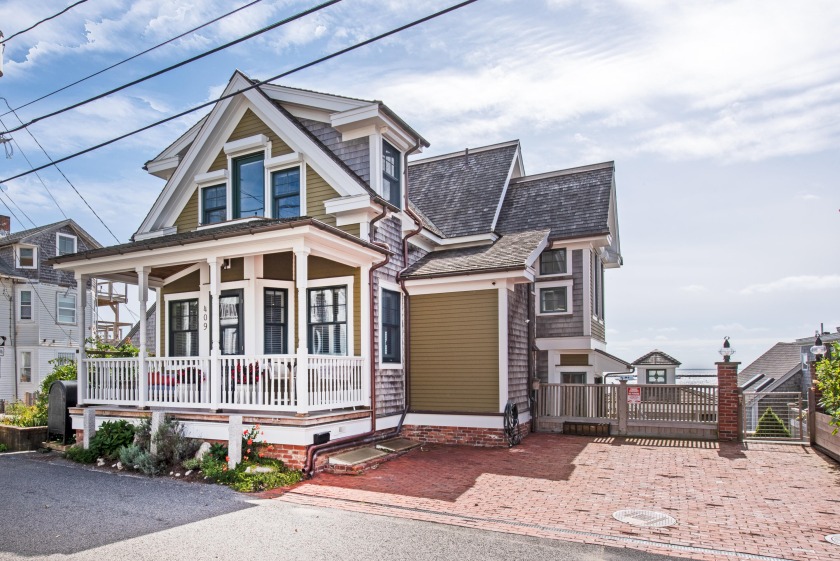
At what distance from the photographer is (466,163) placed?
19734 mm

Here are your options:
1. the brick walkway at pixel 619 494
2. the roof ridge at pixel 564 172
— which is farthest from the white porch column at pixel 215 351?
the roof ridge at pixel 564 172

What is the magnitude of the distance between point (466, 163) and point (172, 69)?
40.5 ft

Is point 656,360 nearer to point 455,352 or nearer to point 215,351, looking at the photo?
point 455,352

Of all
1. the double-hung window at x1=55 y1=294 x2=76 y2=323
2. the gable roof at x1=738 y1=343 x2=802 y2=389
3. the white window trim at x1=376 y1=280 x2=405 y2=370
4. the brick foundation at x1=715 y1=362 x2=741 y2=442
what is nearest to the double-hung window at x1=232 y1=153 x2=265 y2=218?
the white window trim at x1=376 y1=280 x2=405 y2=370

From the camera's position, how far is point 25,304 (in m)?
29.6

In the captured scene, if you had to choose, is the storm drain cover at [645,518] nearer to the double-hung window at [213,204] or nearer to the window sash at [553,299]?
the window sash at [553,299]

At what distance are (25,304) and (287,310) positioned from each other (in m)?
23.8

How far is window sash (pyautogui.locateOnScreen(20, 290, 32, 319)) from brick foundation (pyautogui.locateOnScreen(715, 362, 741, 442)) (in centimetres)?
3045

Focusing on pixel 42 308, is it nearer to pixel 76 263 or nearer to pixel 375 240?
pixel 76 263

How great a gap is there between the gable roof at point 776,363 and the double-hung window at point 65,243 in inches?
1531

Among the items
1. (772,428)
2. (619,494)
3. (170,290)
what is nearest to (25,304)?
(170,290)

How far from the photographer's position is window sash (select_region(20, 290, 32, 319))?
29.5 metres

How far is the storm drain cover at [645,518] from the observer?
7043mm

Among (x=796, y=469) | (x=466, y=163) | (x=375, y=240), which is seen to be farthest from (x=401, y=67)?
(x=466, y=163)
